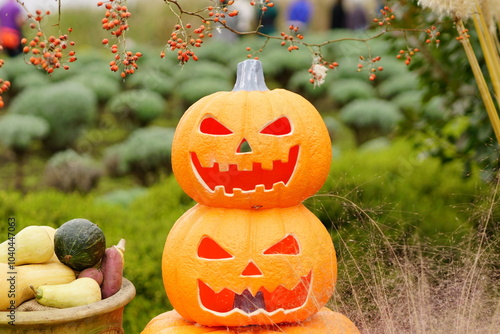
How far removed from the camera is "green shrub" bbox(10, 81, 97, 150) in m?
8.41

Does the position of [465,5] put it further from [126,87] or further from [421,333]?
[126,87]

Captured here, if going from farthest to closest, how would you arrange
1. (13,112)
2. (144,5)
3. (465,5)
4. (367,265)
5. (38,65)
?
(144,5), (13,112), (367,265), (465,5), (38,65)

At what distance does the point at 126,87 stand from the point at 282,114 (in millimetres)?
7801

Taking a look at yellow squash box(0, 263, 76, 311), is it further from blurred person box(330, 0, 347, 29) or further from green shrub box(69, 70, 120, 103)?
blurred person box(330, 0, 347, 29)

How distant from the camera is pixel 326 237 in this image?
2598 mm

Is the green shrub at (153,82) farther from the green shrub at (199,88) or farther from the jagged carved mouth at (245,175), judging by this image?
the jagged carved mouth at (245,175)

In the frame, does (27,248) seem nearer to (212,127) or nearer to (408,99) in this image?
(212,127)

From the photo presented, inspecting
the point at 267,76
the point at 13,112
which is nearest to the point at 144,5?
the point at 267,76

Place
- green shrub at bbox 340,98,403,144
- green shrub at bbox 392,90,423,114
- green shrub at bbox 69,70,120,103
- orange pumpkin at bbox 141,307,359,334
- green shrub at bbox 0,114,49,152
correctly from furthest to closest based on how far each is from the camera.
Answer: green shrub at bbox 392,90,423,114 → green shrub at bbox 340,98,403,144 → green shrub at bbox 69,70,120,103 → green shrub at bbox 0,114,49,152 → orange pumpkin at bbox 141,307,359,334

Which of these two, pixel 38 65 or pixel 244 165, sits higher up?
pixel 38 65

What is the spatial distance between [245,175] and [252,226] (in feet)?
0.69

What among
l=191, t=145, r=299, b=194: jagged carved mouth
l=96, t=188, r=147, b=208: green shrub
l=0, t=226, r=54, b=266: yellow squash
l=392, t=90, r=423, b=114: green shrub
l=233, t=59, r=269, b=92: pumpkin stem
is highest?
l=233, t=59, r=269, b=92: pumpkin stem

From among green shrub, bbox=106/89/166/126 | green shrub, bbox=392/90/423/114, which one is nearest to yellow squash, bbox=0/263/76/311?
green shrub, bbox=106/89/166/126

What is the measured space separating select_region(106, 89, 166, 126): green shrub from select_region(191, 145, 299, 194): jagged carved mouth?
6474 millimetres
